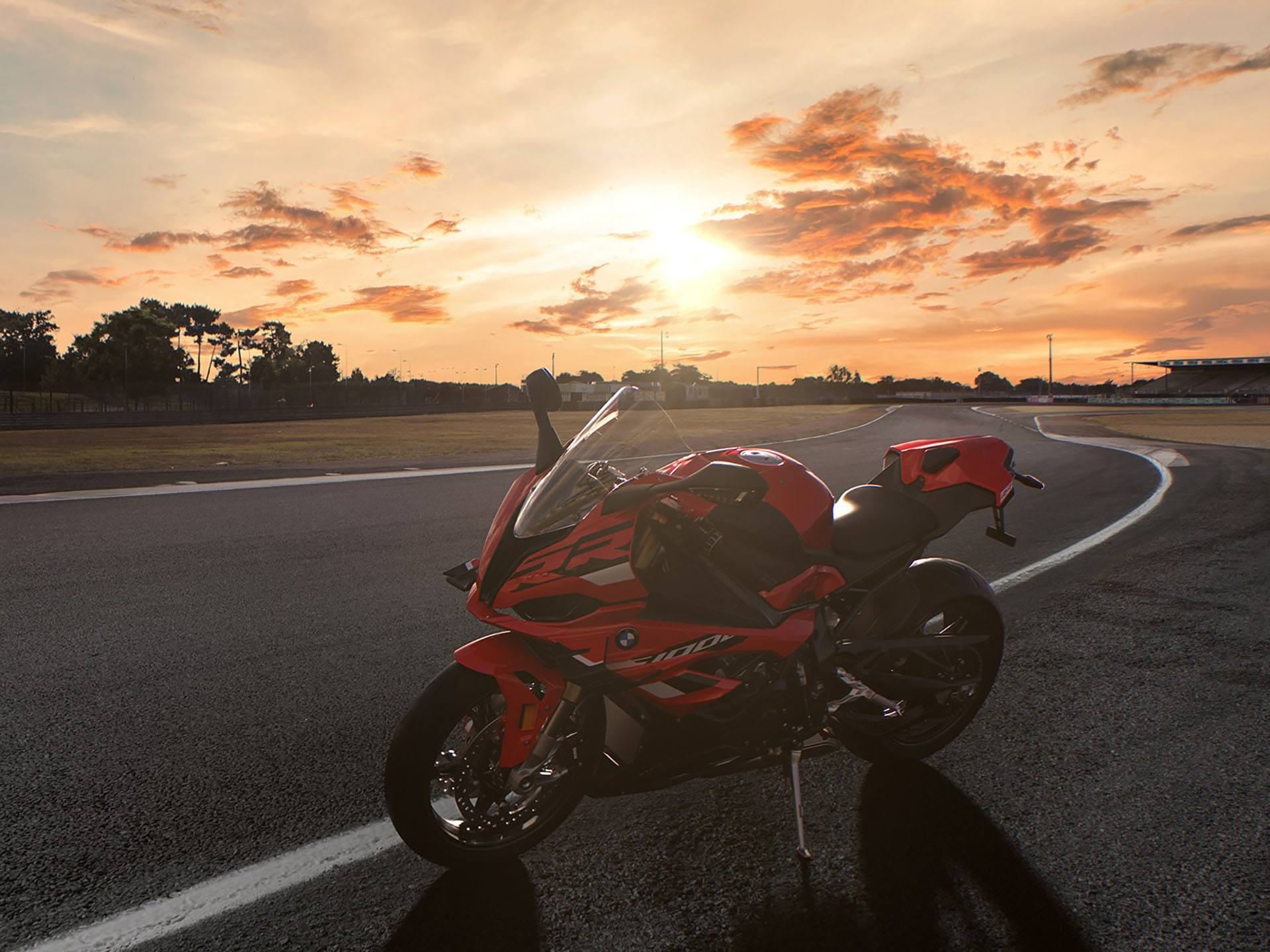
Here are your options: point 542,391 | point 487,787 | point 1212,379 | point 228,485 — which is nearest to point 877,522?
point 542,391

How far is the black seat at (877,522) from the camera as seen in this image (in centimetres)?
295

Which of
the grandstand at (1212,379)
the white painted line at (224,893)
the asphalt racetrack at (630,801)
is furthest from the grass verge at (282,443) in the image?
the grandstand at (1212,379)

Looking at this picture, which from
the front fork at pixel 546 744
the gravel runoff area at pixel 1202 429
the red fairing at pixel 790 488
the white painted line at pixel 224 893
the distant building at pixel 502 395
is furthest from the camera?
the distant building at pixel 502 395

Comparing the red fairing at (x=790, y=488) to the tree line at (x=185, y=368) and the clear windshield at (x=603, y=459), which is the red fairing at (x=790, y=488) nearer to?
the clear windshield at (x=603, y=459)

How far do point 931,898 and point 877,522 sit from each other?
4.17ft

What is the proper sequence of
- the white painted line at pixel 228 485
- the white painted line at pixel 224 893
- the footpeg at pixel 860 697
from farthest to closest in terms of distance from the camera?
the white painted line at pixel 228 485
the footpeg at pixel 860 697
the white painted line at pixel 224 893

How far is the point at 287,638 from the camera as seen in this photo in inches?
186

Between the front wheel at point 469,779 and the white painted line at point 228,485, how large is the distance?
9586 millimetres

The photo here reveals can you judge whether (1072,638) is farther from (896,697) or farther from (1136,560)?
(1136,560)

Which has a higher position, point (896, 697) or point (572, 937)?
point (896, 697)

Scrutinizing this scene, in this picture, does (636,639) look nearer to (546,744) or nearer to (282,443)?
(546,744)

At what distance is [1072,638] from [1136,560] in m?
2.76

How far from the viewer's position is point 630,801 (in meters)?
2.97

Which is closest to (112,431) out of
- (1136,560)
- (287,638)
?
(287,638)
